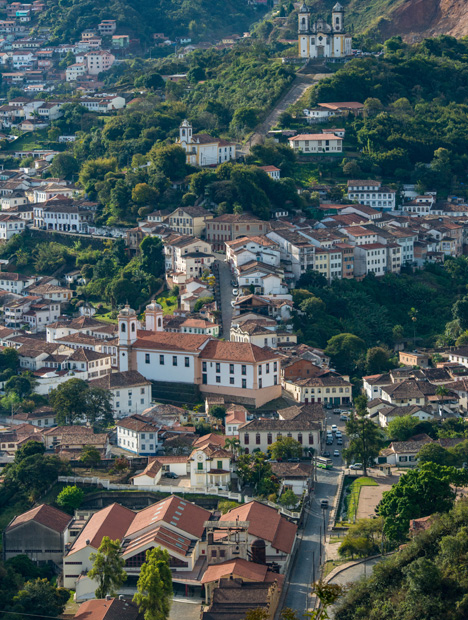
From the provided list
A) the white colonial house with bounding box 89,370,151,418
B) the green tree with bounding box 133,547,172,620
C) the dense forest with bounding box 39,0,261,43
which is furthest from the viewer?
the dense forest with bounding box 39,0,261,43

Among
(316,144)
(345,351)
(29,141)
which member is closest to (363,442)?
(345,351)

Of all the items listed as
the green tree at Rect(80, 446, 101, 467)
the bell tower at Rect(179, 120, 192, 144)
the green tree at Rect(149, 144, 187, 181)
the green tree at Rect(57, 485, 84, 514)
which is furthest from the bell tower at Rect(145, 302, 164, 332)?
the bell tower at Rect(179, 120, 192, 144)

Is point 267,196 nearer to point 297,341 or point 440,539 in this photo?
point 297,341

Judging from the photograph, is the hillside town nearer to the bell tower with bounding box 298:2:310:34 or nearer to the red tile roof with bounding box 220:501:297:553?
the red tile roof with bounding box 220:501:297:553

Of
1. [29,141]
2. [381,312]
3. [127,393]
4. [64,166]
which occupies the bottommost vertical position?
[127,393]

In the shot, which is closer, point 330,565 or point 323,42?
point 330,565

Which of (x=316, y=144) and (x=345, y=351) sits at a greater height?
(x=316, y=144)

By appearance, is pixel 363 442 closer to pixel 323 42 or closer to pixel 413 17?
pixel 323 42
